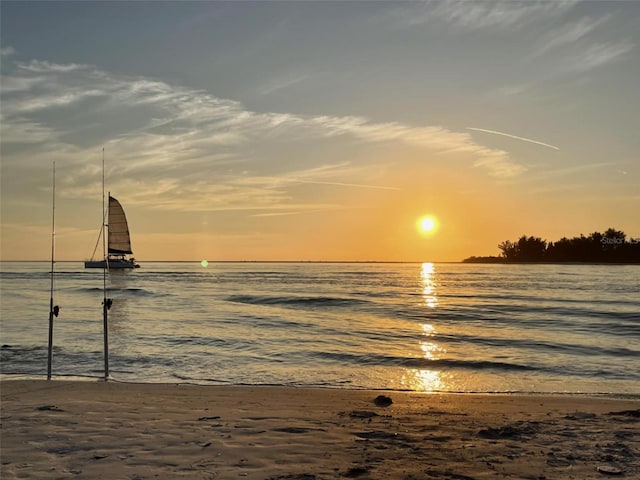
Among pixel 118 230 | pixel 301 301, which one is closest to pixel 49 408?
pixel 301 301

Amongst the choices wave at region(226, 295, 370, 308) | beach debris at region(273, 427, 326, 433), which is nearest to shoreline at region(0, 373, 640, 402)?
beach debris at region(273, 427, 326, 433)

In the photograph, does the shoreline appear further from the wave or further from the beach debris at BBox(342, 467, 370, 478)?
the wave

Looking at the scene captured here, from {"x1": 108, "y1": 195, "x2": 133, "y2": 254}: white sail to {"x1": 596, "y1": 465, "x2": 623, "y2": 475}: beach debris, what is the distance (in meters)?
88.4

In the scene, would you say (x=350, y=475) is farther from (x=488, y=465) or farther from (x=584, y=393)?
(x=584, y=393)

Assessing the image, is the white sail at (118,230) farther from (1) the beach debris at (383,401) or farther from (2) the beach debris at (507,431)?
(2) the beach debris at (507,431)

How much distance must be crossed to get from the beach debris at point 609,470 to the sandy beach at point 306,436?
0.01m

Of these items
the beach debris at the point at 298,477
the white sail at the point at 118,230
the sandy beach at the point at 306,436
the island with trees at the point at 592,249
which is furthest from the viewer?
the island with trees at the point at 592,249

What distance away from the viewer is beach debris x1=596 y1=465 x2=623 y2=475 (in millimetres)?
5655

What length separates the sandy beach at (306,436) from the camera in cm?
579

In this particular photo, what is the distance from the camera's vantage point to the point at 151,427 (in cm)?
746

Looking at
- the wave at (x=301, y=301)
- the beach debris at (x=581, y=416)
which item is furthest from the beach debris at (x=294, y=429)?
the wave at (x=301, y=301)

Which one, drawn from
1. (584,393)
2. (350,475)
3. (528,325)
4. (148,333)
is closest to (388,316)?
(528,325)

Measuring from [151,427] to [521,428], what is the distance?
5135 millimetres

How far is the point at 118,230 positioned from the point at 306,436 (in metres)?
94.3
